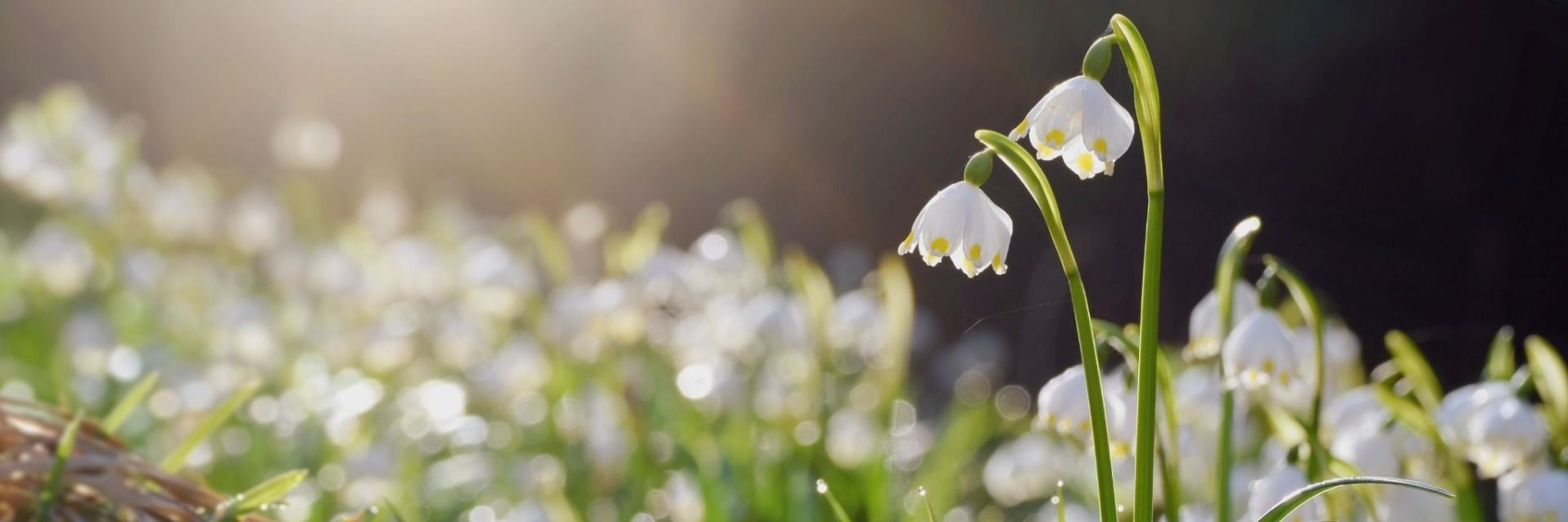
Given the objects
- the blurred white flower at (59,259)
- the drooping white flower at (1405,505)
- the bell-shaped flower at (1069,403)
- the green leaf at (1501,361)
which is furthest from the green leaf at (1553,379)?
the blurred white flower at (59,259)

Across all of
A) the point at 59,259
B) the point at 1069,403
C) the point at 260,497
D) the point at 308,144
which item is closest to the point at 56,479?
the point at 260,497

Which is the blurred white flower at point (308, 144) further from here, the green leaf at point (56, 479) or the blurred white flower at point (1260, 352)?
the blurred white flower at point (1260, 352)

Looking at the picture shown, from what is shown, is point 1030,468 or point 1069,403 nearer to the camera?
point 1069,403

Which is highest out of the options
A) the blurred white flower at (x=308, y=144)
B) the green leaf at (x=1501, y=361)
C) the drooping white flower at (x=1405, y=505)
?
the blurred white flower at (x=308, y=144)

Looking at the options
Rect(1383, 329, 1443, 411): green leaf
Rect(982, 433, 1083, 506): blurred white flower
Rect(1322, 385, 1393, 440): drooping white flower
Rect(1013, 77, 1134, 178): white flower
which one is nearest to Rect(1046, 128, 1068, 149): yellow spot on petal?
Rect(1013, 77, 1134, 178): white flower

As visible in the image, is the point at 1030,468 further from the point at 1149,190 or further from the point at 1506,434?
the point at 1149,190

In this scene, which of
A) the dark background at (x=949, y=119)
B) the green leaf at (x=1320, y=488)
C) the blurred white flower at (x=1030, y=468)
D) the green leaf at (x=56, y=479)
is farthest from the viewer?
the dark background at (x=949, y=119)
